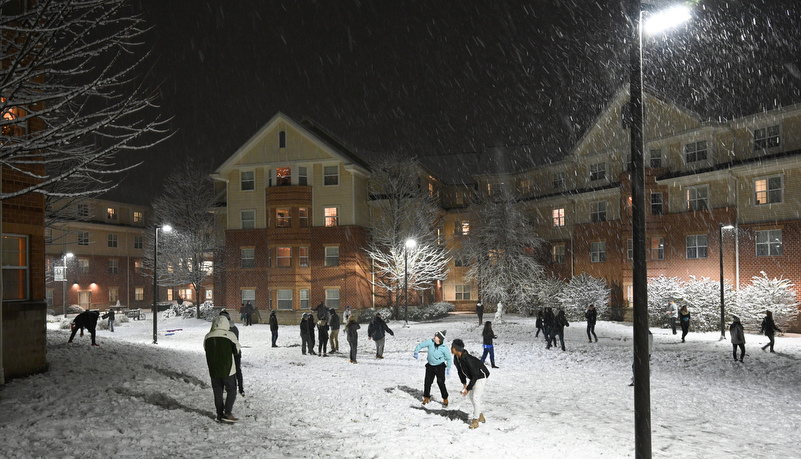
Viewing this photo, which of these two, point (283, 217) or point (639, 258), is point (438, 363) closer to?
point (639, 258)

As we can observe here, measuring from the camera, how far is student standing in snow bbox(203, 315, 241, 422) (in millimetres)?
10508

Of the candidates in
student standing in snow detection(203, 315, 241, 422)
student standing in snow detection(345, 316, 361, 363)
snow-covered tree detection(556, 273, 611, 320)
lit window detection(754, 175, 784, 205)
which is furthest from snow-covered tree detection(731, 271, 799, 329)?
student standing in snow detection(203, 315, 241, 422)

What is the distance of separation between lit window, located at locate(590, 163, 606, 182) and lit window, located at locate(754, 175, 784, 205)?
11881 millimetres

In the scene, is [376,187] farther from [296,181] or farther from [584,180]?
[584,180]

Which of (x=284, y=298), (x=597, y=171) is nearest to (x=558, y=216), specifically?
(x=597, y=171)

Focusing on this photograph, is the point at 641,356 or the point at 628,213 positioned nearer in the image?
the point at 641,356

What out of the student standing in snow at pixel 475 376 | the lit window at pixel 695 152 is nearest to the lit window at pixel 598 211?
the lit window at pixel 695 152

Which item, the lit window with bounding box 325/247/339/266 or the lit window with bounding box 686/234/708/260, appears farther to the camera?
the lit window with bounding box 325/247/339/266

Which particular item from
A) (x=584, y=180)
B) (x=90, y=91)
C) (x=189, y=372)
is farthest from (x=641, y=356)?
(x=584, y=180)

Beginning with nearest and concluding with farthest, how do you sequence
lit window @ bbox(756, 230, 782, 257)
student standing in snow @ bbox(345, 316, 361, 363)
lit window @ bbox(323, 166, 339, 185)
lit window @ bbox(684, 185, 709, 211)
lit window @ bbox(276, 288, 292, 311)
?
student standing in snow @ bbox(345, 316, 361, 363) < lit window @ bbox(756, 230, 782, 257) < lit window @ bbox(684, 185, 709, 211) < lit window @ bbox(276, 288, 292, 311) < lit window @ bbox(323, 166, 339, 185)

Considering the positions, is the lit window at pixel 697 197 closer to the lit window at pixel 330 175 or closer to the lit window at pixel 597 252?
the lit window at pixel 597 252

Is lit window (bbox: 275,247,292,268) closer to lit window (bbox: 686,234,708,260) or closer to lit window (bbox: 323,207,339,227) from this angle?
lit window (bbox: 323,207,339,227)

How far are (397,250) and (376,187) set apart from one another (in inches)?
262

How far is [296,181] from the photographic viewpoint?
140 ft
